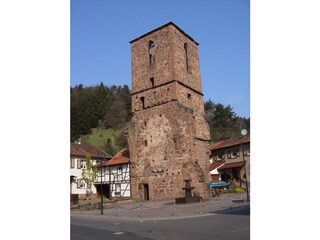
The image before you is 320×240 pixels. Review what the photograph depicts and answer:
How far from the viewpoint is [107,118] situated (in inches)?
2135

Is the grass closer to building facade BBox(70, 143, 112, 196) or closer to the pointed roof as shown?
building facade BBox(70, 143, 112, 196)

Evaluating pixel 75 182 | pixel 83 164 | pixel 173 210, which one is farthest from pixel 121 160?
pixel 173 210

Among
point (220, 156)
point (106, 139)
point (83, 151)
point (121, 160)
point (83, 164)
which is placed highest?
point (106, 139)

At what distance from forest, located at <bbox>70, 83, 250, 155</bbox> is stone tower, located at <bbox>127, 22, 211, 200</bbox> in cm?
1927

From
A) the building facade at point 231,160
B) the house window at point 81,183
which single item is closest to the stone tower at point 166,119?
the building facade at point 231,160

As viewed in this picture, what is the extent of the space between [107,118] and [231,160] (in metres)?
28.4

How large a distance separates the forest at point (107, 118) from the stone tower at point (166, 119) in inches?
759

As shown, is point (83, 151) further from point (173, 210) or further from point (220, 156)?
point (173, 210)

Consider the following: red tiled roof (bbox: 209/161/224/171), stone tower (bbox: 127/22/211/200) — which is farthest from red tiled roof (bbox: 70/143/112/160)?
red tiled roof (bbox: 209/161/224/171)

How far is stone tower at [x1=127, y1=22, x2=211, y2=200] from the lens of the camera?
71.1 feet

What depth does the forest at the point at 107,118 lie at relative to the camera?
44509 mm
